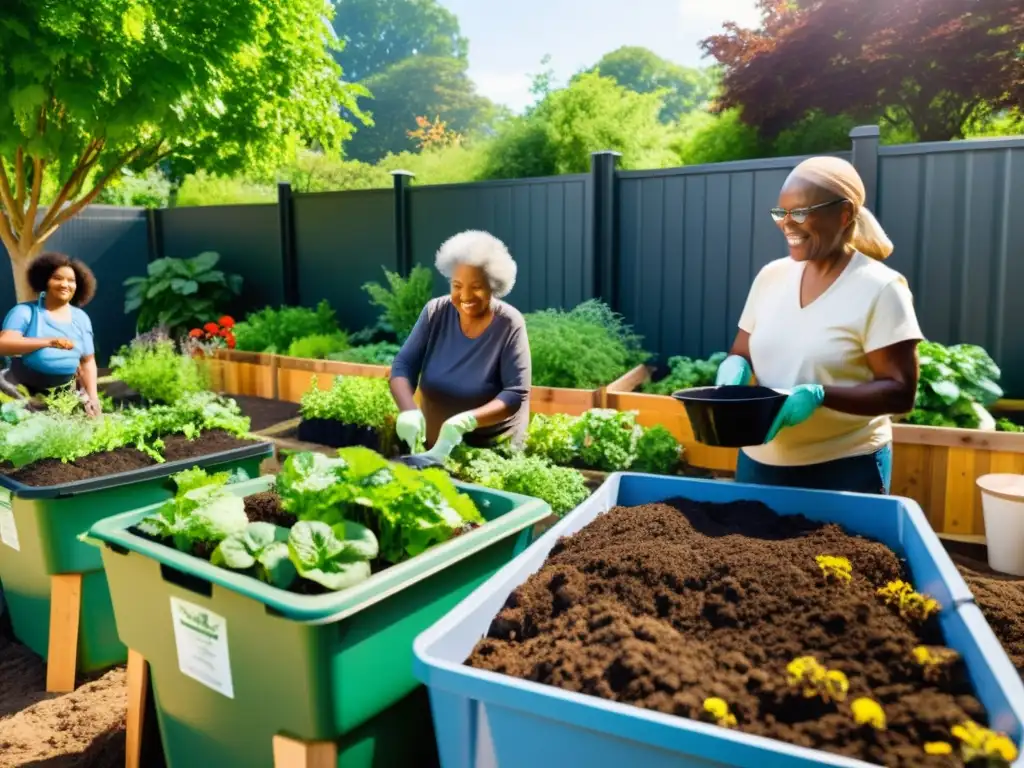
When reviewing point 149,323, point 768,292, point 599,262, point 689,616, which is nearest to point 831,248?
point 768,292

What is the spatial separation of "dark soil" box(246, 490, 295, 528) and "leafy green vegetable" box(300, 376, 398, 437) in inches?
133

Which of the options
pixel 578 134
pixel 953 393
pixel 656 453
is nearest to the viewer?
pixel 953 393

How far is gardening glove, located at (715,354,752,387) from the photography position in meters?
2.23

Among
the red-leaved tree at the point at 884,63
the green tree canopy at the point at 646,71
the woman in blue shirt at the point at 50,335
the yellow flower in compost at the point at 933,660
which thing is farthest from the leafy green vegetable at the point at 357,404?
the green tree canopy at the point at 646,71

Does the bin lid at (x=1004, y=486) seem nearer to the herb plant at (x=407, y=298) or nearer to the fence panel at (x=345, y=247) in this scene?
the herb plant at (x=407, y=298)

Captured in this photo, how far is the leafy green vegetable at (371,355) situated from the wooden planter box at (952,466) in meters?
4.16

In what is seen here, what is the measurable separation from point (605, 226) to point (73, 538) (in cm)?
516

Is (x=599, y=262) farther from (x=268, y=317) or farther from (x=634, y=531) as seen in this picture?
(x=634, y=531)

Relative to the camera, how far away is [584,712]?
A: 3.18 feet

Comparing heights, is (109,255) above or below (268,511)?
above

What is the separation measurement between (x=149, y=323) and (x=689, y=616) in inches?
380

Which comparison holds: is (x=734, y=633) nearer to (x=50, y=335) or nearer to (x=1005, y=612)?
(x=1005, y=612)

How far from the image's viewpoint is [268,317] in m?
8.20

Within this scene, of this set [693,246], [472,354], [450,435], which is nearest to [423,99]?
[693,246]
